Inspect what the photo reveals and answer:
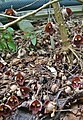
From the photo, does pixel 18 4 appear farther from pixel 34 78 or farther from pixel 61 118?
pixel 61 118

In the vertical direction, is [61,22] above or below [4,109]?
above

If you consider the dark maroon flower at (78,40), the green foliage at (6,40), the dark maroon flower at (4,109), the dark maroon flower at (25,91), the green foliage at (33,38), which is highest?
the green foliage at (6,40)

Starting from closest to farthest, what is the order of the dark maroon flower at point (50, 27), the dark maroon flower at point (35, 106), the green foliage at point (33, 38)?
1. the dark maroon flower at point (35, 106)
2. the dark maroon flower at point (50, 27)
3. the green foliage at point (33, 38)

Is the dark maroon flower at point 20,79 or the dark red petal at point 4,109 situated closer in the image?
the dark red petal at point 4,109

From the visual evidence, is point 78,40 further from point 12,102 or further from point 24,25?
point 12,102

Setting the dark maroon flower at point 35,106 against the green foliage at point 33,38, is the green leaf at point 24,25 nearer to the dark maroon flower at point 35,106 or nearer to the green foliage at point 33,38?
the green foliage at point 33,38

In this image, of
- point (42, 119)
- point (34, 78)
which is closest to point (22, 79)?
point (34, 78)

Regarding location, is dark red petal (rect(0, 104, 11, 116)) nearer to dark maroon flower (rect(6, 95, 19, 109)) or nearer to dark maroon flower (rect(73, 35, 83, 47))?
dark maroon flower (rect(6, 95, 19, 109))

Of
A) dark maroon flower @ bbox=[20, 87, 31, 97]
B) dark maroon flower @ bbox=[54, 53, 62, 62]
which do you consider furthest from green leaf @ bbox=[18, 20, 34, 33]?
dark maroon flower @ bbox=[20, 87, 31, 97]

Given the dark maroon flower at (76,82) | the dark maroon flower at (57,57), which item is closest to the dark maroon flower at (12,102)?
the dark maroon flower at (76,82)

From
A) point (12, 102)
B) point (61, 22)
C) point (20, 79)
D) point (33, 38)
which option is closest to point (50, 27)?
point (61, 22)

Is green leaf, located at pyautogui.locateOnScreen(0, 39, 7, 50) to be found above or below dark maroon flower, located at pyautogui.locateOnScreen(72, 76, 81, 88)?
above
